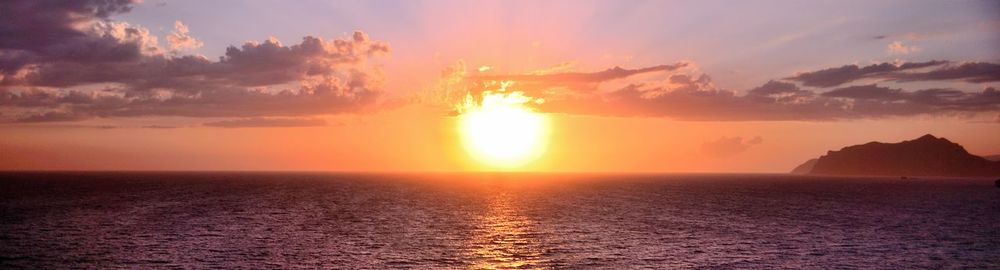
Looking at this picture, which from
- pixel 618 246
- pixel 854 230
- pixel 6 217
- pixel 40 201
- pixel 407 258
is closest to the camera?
pixel 407 258

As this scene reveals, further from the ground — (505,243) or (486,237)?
(486,237)

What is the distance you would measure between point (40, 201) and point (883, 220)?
164 metres

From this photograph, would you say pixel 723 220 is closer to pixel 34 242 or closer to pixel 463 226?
pixel 463 226

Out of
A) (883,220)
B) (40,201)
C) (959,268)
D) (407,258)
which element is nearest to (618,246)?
(407,258)

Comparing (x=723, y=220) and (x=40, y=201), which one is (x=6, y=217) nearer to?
(x=40, y=201)

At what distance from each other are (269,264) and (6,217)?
68.8 m

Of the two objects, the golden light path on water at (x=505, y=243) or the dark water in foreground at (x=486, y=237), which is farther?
the dark water in foreground at (x=486, y=237)

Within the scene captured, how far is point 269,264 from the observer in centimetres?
6166

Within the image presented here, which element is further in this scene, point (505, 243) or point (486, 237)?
point (486, 237)

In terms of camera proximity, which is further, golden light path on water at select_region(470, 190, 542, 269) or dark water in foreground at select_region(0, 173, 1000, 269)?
dark water in foreground at select_region(0, 173, 1000, 269)

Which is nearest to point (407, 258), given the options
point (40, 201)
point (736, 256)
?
point (736, 256)

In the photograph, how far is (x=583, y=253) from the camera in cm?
6888

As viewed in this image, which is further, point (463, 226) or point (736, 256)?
point (463, 226)

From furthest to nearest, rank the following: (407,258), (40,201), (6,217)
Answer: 1. (40,201)
2. (6,217)
3. (407,258)
